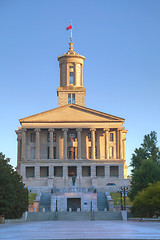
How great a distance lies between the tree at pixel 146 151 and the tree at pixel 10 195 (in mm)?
38909

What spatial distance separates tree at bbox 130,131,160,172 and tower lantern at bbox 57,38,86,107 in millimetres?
21234

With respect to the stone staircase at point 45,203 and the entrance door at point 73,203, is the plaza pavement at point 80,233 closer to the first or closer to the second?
the stone staircase at point 45,203

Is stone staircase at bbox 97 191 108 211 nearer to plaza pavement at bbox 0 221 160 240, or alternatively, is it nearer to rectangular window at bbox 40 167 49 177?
rectangular window at bbox 40 167 49 177

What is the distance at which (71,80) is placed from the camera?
109375 millimetres

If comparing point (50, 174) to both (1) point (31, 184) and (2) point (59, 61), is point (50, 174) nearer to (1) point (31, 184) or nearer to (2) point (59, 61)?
(1) point (31, 184)

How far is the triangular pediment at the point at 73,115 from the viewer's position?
3824 inches

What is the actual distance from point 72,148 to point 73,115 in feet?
25.5

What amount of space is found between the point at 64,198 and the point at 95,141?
29745mm

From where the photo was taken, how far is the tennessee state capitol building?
9388 centimetres

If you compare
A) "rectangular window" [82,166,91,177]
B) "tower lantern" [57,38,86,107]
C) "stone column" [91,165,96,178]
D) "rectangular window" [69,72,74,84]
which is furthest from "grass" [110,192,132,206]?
"rectangular window" [69,72,74,84]

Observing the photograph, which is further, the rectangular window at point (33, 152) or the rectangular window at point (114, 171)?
the rectangular window at point (33, 152)

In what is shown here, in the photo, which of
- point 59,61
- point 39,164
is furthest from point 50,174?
point 59,61

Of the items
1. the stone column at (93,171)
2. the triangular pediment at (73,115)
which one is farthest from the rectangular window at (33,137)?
the stone column at (93,171)

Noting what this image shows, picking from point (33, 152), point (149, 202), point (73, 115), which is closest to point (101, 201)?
point (149, 202)
